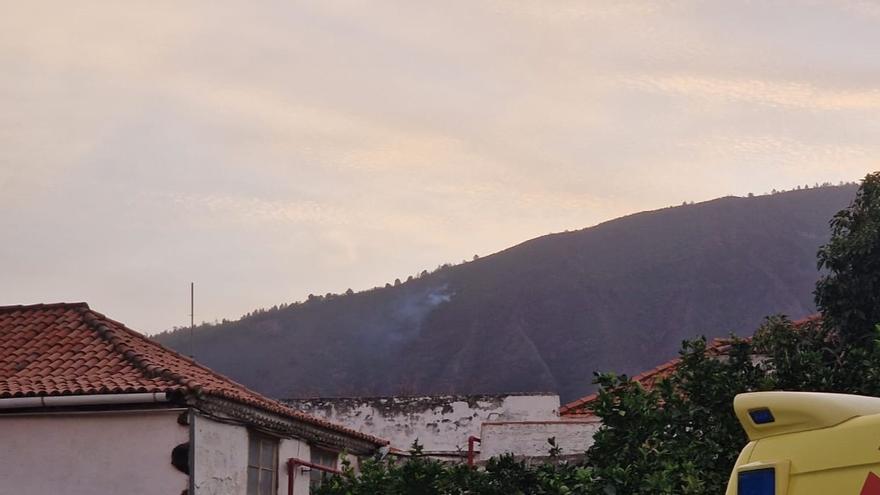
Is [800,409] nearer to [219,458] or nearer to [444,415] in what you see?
[219,458]

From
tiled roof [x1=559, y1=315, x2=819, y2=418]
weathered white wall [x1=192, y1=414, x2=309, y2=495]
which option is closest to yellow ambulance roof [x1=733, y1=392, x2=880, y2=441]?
weathered white wall [x1=192, y1=414, x2=309, y2=495]

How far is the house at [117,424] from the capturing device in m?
19.5

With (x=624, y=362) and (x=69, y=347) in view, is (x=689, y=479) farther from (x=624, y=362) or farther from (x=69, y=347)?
(x=624, y=362)

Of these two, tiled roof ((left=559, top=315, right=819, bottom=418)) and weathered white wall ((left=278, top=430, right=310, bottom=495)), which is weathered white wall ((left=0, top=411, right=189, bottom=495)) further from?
tiled roof ((left=559, top=315, right=819, bottom=418))

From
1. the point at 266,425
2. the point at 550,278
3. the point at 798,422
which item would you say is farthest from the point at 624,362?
the point at 798,422

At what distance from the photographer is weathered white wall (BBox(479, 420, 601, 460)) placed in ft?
84.5

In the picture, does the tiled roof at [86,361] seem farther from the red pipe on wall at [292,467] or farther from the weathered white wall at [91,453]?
the red pipe on wall at [292,467]

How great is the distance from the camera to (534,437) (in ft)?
87.4

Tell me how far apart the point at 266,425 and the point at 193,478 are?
100 inches

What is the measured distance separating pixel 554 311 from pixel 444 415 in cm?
10229

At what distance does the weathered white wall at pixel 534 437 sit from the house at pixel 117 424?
6616 millimetres

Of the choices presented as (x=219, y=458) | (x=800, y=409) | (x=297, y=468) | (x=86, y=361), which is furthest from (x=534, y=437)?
(x=800, y=409)

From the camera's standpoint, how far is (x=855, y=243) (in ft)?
61.1

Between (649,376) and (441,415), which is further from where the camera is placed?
(441,415)
